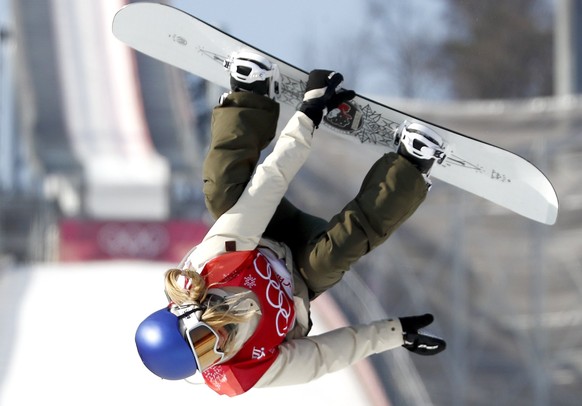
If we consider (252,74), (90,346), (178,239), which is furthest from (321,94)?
(178,239)

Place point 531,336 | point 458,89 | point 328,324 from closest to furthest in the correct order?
point 328,324 < point 531,336 < point 458,89

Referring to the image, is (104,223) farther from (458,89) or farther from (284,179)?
(458,89)

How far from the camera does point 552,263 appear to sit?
32.3 feet

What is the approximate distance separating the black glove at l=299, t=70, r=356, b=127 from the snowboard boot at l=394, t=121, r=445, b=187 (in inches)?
7.6

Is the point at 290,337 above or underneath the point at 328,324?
above

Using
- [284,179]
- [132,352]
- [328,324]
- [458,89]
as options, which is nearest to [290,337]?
[284,179]

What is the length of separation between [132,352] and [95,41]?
8402mm

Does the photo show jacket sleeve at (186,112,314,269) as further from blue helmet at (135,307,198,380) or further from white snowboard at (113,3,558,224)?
white snowboard at (113,3,558,224)

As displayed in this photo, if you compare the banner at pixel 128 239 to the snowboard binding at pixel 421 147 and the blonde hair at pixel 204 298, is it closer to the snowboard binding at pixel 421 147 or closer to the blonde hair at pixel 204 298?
the snowboard binding at pixel 421 147

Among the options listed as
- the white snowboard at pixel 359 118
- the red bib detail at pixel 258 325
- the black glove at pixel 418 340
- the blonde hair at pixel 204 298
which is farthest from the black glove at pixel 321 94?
the black glove at pixel 418 340

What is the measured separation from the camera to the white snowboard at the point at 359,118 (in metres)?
3.16

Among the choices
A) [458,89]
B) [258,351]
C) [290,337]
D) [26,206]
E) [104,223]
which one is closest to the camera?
[258,351]

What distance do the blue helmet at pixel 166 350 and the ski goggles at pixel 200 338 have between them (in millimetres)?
12

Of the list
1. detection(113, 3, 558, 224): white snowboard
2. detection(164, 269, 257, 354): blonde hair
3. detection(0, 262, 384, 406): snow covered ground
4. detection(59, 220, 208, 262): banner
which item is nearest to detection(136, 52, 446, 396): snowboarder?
detection(164, 269, 257, 354): blonde hair
